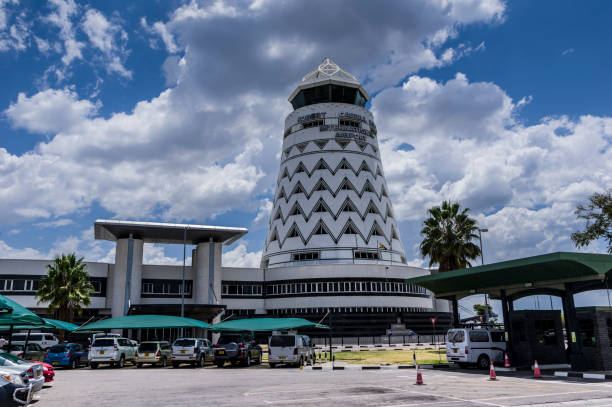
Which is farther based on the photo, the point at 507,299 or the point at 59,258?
the point at 59,258

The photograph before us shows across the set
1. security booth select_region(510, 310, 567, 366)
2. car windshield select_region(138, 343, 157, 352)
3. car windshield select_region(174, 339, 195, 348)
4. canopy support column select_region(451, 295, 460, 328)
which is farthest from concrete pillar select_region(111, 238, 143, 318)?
security booth select_region(510, 310, 567, 366)

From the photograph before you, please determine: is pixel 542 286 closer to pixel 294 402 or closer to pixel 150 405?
pixel 294 402

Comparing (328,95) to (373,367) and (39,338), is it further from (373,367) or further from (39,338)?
(373,367)

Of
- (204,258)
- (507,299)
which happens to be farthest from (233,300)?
(507,299)

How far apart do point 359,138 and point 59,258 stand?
43.5 meters

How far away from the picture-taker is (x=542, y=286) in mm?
25031

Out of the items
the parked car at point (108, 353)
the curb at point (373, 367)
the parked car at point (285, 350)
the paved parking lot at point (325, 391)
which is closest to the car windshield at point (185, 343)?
the parked car at point (108, 353)

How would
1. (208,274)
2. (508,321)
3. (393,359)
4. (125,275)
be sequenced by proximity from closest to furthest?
1. (508,321)
2. (393,359)
3. (125,275)
4. (208,274)

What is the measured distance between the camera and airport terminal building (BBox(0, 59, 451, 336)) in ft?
173

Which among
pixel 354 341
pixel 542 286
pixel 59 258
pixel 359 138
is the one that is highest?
pixel 359 138

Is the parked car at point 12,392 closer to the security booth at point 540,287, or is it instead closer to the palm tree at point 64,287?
the security booth at point 540,287

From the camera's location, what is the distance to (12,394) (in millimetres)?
11641

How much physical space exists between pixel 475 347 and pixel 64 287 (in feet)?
109

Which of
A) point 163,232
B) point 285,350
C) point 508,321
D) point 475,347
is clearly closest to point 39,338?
point 163,232
